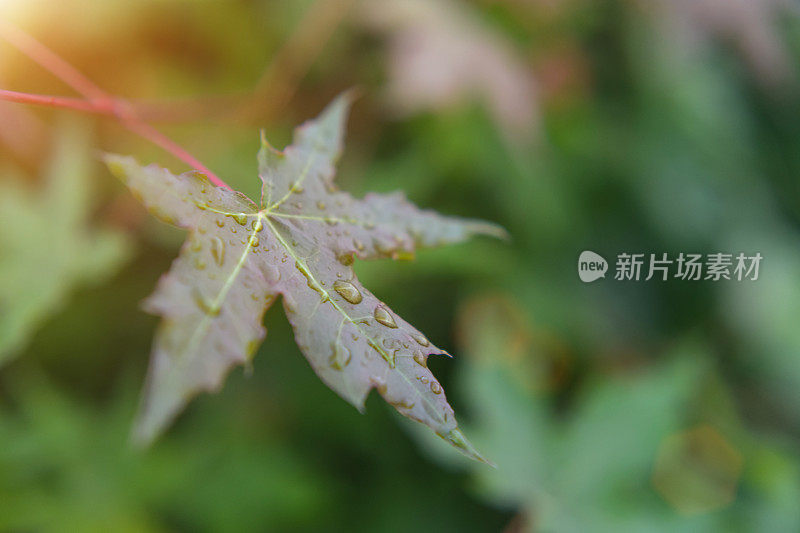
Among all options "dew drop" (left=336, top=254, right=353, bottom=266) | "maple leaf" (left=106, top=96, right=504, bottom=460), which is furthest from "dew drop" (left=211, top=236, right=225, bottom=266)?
"dew drop" (left=336, top=254, right=353, bottom=266)

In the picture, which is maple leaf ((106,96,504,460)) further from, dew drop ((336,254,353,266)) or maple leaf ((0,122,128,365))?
maple leaf ((0,122,128,365))

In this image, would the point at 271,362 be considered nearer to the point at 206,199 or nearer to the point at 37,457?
the point at 37,457

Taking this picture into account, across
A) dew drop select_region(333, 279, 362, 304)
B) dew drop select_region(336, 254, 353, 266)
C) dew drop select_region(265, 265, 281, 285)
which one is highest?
dew drop select_region(336, 254, 353, 266)

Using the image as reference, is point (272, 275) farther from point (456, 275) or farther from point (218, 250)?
point (456, 275)

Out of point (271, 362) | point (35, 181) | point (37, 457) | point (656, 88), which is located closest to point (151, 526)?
point (37, 457)

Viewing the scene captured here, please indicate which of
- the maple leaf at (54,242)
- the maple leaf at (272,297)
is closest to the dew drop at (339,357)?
the maple leaf at (272,297)

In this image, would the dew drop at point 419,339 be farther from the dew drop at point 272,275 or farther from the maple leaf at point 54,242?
the maple leaf at point 54,242
